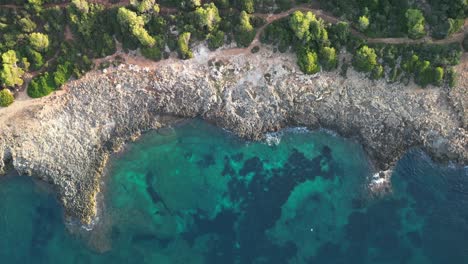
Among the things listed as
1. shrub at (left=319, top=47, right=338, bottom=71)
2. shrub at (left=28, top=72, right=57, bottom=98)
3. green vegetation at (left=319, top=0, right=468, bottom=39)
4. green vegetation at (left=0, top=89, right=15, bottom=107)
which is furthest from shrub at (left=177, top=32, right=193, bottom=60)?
green vegetation at (left=0, top=89, right=15, bottom=107)

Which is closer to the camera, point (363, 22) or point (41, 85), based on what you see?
point (363, 22)

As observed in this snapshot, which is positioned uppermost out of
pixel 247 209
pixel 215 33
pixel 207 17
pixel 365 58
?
pixel 207 17

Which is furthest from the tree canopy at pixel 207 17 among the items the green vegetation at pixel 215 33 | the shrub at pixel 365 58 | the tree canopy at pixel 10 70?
the tree canopy at pixel 10 70

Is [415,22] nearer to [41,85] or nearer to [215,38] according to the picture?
[215,38]

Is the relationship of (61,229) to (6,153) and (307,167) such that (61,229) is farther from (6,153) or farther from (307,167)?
(307,167)

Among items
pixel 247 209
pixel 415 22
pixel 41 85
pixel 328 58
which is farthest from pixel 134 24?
pixel 415 22

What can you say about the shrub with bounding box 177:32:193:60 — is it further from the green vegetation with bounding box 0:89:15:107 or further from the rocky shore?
the green vegetation with bounding box 0:89:15:107
